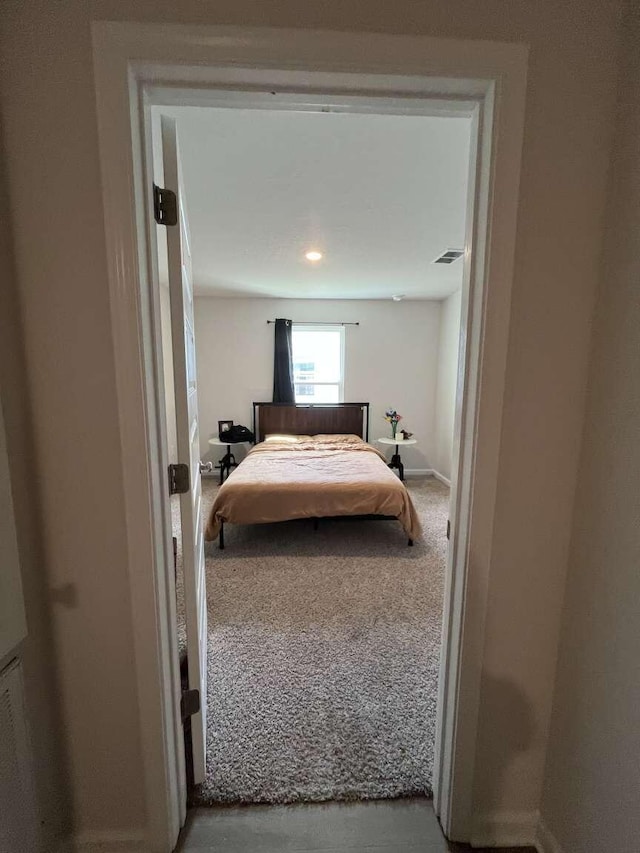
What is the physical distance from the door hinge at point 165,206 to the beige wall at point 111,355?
148 millimetres

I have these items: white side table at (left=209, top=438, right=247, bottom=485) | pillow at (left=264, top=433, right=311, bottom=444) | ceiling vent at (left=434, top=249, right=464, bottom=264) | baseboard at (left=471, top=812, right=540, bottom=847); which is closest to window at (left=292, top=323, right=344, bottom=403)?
pillow at (left=264, top=433, right=311, bottom=444)

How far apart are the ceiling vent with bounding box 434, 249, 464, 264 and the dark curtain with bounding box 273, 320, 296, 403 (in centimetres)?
225

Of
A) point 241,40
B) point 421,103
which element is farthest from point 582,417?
point 241,40

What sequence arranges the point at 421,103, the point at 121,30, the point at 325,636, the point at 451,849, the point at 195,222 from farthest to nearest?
the point at 195,222 < the point at 325,636 < the point at 451,849 < the point at 421,103 < the point at 121,30

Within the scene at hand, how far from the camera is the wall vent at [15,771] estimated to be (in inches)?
28.9

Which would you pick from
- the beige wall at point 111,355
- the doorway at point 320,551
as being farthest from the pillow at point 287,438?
the beige wall at point 111,355

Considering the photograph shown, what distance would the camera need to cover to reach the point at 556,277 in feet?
2.89

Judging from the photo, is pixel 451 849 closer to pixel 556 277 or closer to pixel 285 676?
pixel 285 676

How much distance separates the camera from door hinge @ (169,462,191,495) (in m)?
1.01

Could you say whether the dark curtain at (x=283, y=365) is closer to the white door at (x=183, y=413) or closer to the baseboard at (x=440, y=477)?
the baseboard at (x=440, y=477)

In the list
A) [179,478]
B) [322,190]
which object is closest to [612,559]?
[179,478]

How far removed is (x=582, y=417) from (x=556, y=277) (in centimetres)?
37

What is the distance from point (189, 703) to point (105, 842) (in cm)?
40

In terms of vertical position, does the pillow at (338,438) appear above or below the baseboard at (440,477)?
above
